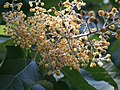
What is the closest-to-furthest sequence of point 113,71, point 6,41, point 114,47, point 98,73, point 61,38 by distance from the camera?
1. point 61,38
2. point 6,41
3. point 98,73
4. point 113,71
5. point 114,47

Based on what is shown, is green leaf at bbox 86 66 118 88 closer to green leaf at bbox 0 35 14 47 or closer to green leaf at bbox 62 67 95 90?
green leaf at bbox 62 67 95 90

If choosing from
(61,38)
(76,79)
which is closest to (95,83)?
(76,79)

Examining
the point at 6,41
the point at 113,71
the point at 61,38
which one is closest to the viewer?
the point at 61,38

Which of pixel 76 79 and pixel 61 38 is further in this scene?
pixel 76 79

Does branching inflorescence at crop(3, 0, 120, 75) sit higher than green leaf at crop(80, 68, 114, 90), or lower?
higher

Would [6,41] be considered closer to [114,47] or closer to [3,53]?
[3,53]

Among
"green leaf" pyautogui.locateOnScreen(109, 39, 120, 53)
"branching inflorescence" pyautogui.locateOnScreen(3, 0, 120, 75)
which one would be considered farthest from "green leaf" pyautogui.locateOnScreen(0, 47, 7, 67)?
"green leaf" pyautogui.locateOnScreen(109, 39, 120, 53)

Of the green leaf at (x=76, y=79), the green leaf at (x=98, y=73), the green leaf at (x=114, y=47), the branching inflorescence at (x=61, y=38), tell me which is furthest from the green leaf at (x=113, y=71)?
the branching inflorescence at (x=61, y=38)

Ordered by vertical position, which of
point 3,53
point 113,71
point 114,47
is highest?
point 3,53

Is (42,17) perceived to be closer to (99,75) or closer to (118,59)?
(99,75)

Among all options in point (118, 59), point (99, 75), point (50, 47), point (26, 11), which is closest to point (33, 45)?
point (50, 47)
